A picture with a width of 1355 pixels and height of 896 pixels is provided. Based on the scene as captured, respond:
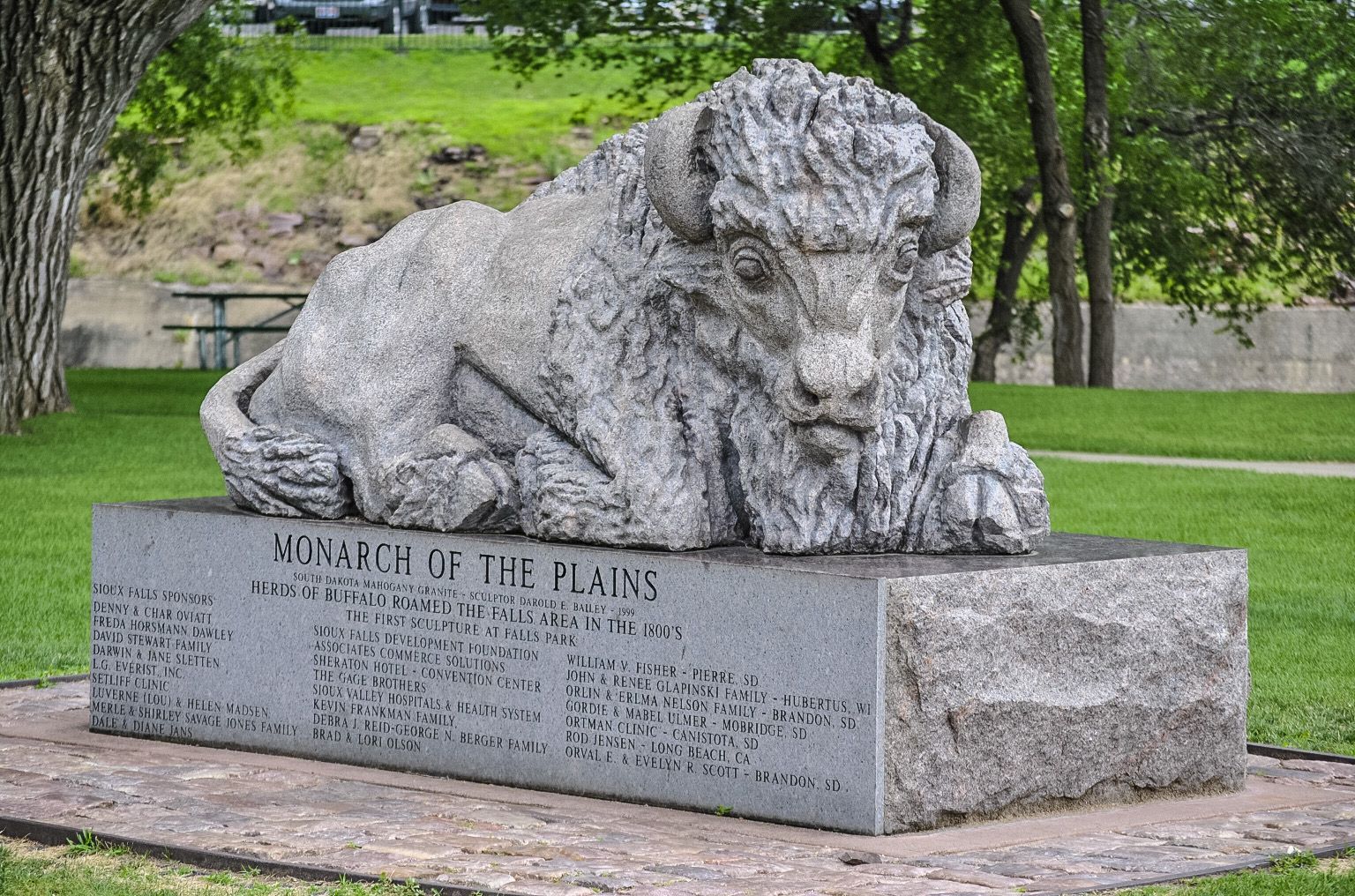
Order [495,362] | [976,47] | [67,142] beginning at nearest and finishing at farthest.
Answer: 1. [495,362]
2. [67,142]
3. [976,47]

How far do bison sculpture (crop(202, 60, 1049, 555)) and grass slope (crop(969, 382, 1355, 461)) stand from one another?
11358mm

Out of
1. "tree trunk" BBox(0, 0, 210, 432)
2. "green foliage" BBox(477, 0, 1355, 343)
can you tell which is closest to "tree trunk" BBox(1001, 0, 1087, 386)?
"green foliage" BBox(477, 0, 1355, 343)

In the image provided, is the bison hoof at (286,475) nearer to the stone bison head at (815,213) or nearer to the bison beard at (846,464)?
the bison beard at (846,464)

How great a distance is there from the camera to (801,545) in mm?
5578

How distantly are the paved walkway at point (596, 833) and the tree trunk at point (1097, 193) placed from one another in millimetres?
17699

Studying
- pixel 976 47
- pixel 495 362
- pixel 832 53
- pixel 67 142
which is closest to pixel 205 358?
pixel 832 53

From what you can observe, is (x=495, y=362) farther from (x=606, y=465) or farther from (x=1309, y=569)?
(x=1309, y=569)

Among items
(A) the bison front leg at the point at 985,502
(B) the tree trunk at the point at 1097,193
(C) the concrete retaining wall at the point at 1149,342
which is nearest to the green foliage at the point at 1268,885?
(A) the bison front leg at the point at 985,502

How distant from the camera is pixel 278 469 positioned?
655 centimetres

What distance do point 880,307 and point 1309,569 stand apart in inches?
253

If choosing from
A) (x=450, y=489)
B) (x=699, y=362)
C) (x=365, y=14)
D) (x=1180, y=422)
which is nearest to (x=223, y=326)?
(x=1180, y=422)

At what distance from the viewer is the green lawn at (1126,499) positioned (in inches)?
331

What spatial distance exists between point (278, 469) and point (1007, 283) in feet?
76.3

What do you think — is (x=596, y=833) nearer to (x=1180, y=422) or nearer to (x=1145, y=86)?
(x=1180, y=422)
